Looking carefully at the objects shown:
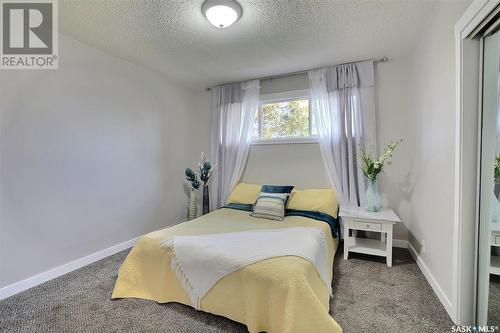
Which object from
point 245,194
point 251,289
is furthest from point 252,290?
point 245,194

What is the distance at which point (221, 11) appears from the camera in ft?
6.11

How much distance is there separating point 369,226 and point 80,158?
3.27 metres

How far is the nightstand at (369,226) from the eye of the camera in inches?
95.0

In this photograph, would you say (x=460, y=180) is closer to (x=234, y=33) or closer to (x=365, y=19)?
(x=365, y=19)

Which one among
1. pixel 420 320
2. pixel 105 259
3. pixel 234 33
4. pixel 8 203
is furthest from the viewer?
pixel 105 259

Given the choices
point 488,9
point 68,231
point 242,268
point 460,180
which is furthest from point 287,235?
point 68,231

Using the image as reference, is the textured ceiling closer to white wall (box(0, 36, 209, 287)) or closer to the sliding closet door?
white wall (box(0, 36, 209, 287))

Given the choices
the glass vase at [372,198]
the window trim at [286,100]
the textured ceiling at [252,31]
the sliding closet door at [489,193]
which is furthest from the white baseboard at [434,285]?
the textured ceiling at [252,31]

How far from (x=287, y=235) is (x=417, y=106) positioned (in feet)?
6.74

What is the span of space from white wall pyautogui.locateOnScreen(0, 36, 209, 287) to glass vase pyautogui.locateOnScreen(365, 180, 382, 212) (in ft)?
9.50

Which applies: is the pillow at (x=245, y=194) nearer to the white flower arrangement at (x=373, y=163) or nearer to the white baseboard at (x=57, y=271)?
the white flower arrangement at (x=373, y=163)

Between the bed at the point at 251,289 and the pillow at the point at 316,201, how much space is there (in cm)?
107

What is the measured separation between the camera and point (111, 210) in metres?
2.84

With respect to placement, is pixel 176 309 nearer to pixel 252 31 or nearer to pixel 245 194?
pixel 245 194
